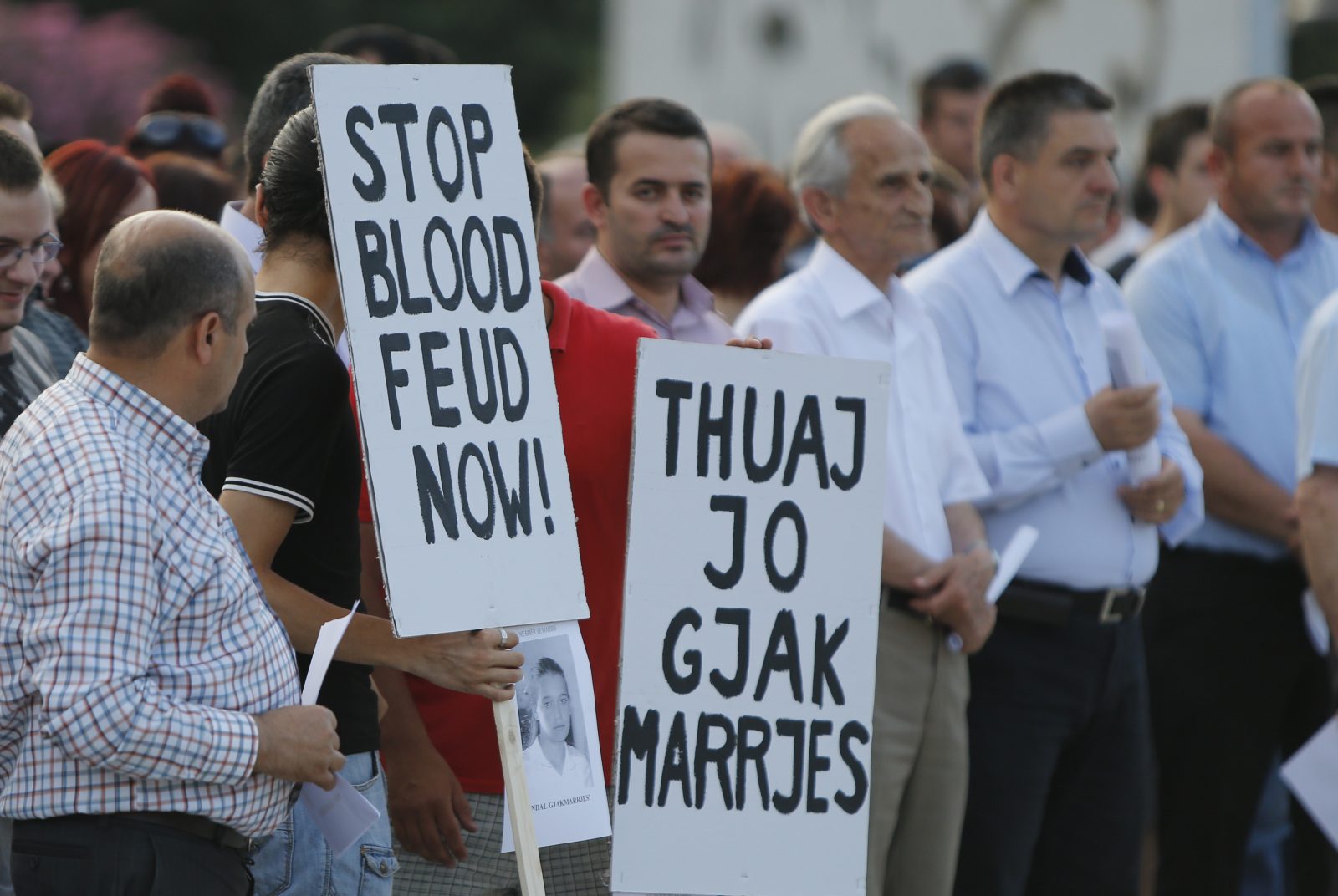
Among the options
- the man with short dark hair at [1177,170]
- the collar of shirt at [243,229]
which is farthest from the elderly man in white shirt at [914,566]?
the man with short dark hair at [1177,170]

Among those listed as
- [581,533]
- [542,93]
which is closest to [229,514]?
[581,533]

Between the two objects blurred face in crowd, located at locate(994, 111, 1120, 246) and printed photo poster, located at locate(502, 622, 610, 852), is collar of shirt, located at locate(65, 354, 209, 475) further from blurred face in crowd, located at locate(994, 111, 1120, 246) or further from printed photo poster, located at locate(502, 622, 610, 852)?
blurred face in crowd, located at locate(994, 111, 1120, 246)

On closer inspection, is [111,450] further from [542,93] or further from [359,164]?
[542,93]

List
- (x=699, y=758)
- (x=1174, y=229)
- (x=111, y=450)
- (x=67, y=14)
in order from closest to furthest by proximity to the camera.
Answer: (x=111, y=450) < (x=699, y=758) < (x=1174, y=229) < (x=67, y=14)

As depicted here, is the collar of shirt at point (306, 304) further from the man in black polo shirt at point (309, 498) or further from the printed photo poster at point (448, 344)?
the printed photo poster at point (448, 344)

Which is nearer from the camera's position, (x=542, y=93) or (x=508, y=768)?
(x=508, y=768)

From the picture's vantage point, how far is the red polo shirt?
12.1ft

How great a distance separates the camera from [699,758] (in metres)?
3.43

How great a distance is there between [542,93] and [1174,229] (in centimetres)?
2478

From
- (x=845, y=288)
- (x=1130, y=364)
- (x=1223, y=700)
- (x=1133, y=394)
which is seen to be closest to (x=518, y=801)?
(x=845, y=288)

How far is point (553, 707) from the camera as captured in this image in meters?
3.29

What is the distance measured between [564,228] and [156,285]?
3.58 meters

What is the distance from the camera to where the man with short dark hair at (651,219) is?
15.9 feet

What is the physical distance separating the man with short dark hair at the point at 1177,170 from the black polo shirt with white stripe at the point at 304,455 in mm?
4921
